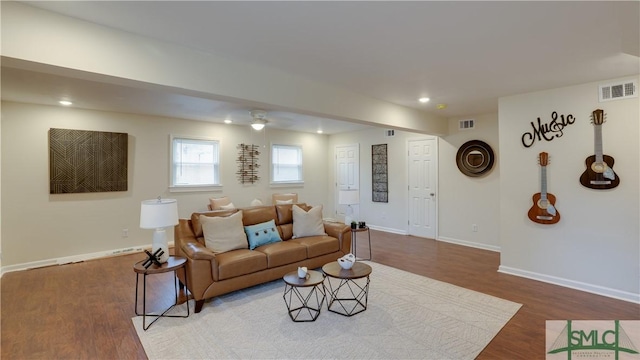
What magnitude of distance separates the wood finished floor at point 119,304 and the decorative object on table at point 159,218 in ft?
2.35

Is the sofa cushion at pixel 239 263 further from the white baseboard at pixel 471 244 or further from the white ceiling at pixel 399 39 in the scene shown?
the white baseboard at pixel 471 244

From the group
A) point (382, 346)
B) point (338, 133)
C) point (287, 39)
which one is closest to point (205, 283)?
point (382, 346)

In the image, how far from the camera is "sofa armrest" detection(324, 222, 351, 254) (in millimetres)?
4387

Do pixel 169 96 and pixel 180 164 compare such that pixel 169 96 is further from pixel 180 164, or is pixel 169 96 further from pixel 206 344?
pixel 206 344

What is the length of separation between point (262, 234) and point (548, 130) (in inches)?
154

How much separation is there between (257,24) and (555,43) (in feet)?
8.11

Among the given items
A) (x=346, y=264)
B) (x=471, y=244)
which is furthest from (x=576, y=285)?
(x=346, y=264)

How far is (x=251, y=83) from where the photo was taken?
3043 millimetres

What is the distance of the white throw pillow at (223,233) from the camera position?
3547mm

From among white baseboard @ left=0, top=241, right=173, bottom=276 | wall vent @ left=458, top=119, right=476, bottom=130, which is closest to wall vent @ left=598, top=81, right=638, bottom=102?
wall vent @ left=458, top=119, right=476, bottom=130

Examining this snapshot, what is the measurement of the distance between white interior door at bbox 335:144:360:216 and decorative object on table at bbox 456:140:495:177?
2593mm

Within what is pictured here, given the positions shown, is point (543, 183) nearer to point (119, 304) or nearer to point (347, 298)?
point (347, 298)

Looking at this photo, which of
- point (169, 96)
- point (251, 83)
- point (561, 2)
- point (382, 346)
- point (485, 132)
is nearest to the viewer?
point (561, 2)

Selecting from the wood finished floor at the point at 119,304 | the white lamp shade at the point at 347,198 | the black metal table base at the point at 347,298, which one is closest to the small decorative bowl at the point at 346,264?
the black metal table base at the point at 347,298
